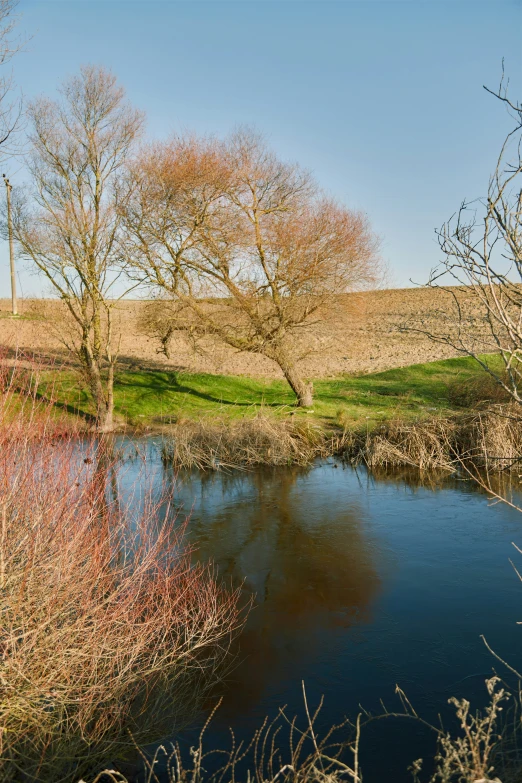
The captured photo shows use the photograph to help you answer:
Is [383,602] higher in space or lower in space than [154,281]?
lower

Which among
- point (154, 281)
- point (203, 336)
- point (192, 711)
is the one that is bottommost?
point (192, 711)

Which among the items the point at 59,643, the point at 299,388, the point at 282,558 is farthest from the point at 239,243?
the point at 59,643

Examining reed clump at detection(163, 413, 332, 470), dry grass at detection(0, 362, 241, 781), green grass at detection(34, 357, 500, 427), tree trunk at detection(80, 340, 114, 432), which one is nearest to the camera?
dry grass at detection(0, 362, 241, 781)

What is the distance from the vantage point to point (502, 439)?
1376 centimetres

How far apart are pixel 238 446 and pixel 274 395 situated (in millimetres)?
6127

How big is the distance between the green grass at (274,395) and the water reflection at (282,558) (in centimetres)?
371

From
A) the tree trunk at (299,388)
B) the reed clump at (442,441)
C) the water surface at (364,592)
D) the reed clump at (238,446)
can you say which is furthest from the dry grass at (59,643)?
the tree trunk at (299,388)

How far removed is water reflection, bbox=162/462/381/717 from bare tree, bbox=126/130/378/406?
15.9 feet

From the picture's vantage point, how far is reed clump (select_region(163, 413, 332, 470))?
14859mm

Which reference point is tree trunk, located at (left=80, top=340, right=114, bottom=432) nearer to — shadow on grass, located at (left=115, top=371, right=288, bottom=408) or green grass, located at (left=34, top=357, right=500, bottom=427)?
green grass, located at (left=34, top=357, right=500, bottom=427)

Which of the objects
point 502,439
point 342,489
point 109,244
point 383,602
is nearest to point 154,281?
point 109,244

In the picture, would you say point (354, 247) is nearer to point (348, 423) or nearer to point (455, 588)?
point (348, 423)

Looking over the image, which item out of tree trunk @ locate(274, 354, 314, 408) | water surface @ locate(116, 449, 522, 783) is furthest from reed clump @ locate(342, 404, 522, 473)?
tree trunk @ locate(274, 354, 314, 408)

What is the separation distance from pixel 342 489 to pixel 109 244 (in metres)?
7.88
